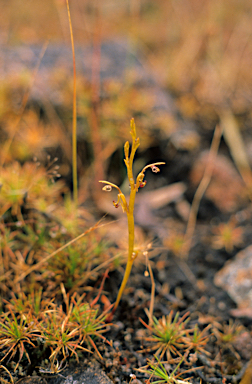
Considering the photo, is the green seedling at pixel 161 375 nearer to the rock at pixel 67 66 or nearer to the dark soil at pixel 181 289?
the dark soil at pixel 181 289

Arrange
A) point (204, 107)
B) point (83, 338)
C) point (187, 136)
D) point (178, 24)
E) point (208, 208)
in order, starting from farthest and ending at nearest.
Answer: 1. point (178, 24)
2. point (204, 107)
3. point (187, 136)
4. point (208, 208)
5. point (83, 338)

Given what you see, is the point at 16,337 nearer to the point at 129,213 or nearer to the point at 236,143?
the point at 129,213

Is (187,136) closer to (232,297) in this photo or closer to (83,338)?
(232,297)

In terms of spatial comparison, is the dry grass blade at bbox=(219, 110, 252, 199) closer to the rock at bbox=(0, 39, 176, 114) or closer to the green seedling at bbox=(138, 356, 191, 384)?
the rock at bbox=(0, 39, 176, 114)

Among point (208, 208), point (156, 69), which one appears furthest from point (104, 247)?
point (156, 69)

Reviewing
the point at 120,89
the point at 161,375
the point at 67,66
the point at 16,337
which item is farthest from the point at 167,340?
the point at 67,66

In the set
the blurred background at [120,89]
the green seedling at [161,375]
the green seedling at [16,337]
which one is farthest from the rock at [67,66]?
the green seedling at [161,375]

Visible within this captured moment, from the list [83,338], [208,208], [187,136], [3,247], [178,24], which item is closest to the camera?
[83,338]

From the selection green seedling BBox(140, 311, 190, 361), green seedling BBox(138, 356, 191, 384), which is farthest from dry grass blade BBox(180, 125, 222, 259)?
green seedling BBox(138, 356, 191, 384)
